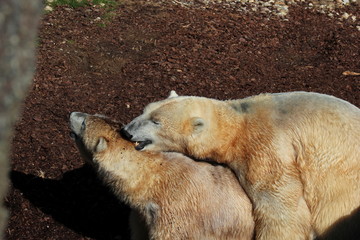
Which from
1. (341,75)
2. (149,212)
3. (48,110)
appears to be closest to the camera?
(149,212)

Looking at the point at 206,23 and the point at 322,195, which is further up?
the point at 322,195

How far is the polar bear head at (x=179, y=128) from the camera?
201 inches

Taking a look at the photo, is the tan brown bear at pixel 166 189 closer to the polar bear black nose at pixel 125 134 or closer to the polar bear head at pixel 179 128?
the polar bear black nose at pixel 125 134

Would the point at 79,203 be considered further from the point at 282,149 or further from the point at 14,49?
the point at 14,49

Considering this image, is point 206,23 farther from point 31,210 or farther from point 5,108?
point 5,108

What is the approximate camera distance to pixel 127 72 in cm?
825

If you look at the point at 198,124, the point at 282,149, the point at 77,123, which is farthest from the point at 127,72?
the point at 282,149

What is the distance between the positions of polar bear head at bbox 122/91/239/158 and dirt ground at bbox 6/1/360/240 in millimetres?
1387

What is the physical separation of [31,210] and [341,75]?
17.4 feet

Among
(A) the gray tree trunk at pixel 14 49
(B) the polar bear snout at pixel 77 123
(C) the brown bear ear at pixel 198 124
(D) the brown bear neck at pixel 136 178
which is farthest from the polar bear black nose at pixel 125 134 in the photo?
(A) the gray tree trunk at pixel 14 49

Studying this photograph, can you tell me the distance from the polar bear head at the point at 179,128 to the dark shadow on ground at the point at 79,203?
52.5 inches

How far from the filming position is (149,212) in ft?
15.9

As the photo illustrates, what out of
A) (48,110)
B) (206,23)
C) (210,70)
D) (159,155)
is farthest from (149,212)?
(206,23)

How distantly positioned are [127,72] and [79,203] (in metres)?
2.64
